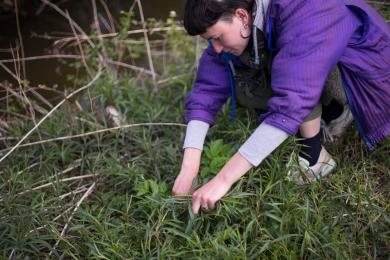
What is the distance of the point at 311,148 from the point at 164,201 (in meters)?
0.69

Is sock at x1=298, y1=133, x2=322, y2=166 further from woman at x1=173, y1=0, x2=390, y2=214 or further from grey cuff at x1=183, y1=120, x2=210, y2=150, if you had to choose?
grey cuff at x1=183, y1=120, x2=210, y2=150

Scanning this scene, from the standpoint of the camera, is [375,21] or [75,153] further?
[75,153]

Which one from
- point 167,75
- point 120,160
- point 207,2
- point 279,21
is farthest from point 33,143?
point 279,21

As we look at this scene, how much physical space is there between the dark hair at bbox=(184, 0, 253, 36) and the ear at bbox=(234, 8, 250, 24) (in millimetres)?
13

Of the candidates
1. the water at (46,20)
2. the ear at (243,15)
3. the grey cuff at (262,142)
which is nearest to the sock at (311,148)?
the grey cuff at (262,142)

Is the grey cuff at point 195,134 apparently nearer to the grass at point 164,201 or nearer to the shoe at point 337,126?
the grass at point 164,201

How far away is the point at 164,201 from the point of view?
198 cm

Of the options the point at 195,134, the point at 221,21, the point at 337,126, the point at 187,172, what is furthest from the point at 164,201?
the point at 337,126

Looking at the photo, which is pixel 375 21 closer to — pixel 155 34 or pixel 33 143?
pixel 33 143

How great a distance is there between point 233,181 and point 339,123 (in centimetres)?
73

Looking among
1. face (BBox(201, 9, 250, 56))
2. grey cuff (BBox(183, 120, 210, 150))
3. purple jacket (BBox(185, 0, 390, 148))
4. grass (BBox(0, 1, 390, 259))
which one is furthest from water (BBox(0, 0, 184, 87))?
purple jacket (BBox(185, 0, 390, 148))

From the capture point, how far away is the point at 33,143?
250 centimetres

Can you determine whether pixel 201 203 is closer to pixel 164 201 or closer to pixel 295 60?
pixel 164 201

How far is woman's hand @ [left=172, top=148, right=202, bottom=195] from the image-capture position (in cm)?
206
